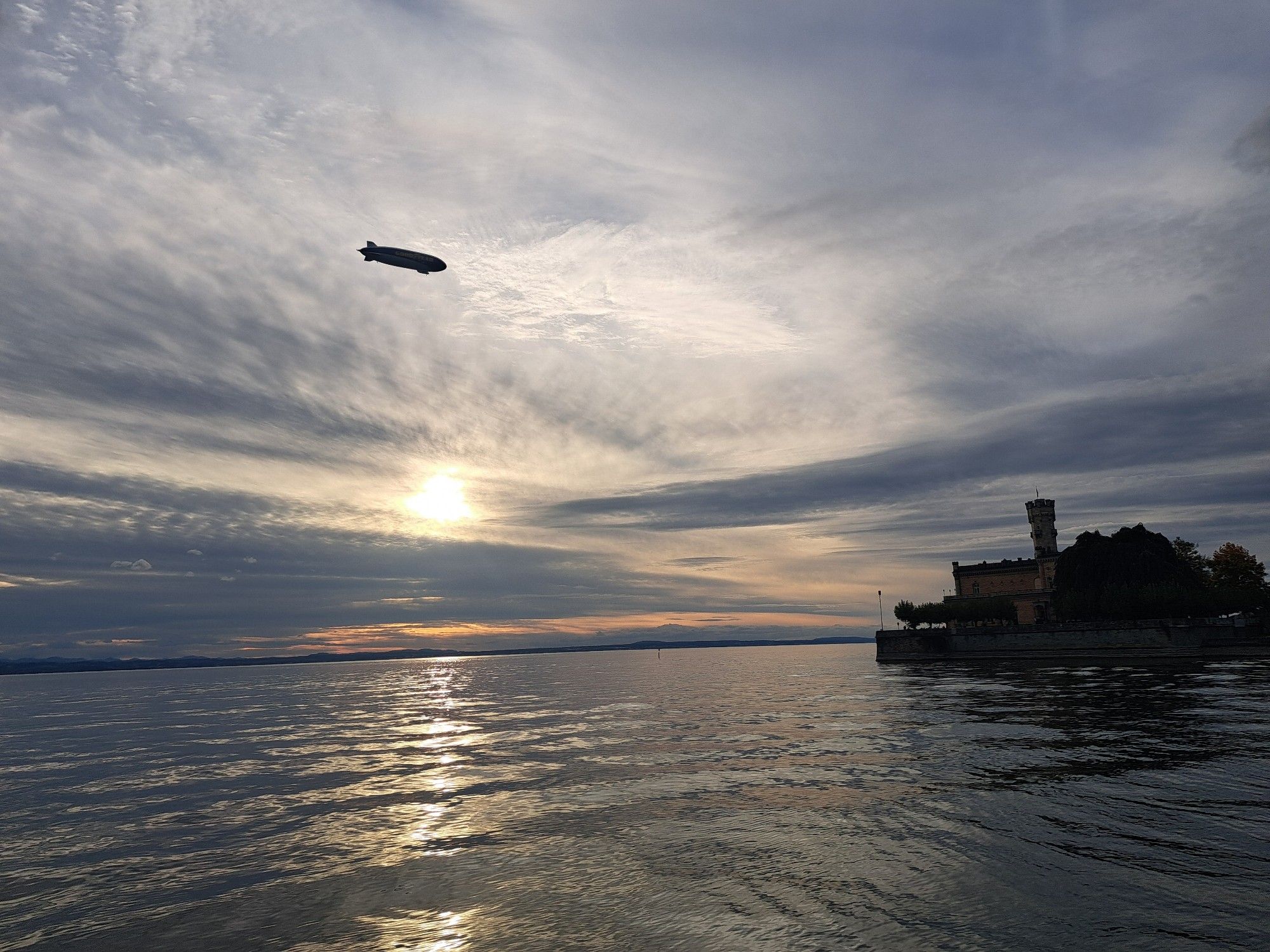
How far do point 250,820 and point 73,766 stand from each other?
21004 millimetres

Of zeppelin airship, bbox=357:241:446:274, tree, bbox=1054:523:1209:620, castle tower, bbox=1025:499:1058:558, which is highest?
zeppelin airship, bbox=357:241:446:274

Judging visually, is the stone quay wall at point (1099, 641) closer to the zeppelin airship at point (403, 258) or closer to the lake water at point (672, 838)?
the lake water at point (672, 838)

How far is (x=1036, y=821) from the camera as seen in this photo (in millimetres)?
18938

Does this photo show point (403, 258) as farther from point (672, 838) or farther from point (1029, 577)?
point (1029, 577)

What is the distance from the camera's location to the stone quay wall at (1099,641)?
97125 millimetres

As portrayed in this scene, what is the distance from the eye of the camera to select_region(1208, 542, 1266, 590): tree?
12494 cm

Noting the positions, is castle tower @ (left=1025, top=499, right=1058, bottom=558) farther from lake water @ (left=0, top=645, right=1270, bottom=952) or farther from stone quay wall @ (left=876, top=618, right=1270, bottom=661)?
lake water @ (left=0, top=645, right=1270, bottom=952)

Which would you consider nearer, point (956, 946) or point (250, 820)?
point (956, 946)

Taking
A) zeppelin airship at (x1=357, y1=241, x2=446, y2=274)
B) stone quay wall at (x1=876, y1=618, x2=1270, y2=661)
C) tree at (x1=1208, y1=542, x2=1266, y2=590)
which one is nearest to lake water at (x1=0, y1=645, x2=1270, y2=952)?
zeppelin airship at (x1=357, y1=241, x2=446, y2=274)

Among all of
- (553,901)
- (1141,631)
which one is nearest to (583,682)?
(1141,631)

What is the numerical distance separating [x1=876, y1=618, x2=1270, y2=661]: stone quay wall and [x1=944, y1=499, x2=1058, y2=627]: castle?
1511 cm

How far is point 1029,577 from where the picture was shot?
146000 millimetres

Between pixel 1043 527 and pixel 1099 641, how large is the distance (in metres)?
49.8

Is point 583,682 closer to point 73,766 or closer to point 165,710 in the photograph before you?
point 165,710
